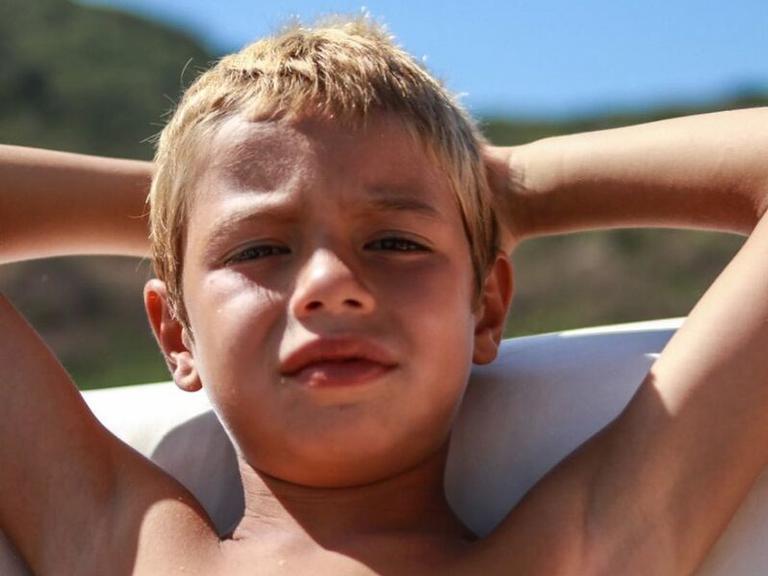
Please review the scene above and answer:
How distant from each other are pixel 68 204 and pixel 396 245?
1.50ft

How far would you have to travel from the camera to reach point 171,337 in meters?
1.43

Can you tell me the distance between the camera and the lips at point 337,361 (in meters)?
1.16

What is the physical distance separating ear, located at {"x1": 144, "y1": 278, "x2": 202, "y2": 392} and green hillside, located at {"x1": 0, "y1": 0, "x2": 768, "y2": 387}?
8816 mm

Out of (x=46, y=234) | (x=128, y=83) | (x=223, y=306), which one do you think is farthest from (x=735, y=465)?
(x=128, y=83)

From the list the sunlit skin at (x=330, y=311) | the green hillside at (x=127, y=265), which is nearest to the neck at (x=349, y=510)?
the sunlit skin at (x=330, y=311)

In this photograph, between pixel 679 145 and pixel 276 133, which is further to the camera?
pixel 679 145

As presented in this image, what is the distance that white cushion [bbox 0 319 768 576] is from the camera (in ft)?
4.69

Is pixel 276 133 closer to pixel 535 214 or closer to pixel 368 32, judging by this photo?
pixel 368 32

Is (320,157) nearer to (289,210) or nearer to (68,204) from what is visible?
(289,210)

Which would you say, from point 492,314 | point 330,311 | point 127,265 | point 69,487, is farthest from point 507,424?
A: point 127,265

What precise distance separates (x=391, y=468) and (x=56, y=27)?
1809 centimetres

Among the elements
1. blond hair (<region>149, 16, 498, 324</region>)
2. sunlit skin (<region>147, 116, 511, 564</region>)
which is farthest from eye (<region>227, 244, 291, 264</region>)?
blond hair (<region>149, 16, 498, 324</region>)

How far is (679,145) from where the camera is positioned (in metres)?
1.38

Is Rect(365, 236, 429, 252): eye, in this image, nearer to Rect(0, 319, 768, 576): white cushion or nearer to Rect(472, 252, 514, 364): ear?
Rect(472, 252, 514, 364): ear
